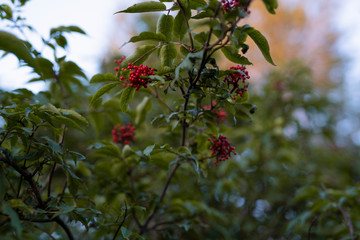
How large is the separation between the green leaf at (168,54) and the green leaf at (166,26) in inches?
1.7

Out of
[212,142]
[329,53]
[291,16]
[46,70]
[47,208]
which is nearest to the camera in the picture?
[47,208]

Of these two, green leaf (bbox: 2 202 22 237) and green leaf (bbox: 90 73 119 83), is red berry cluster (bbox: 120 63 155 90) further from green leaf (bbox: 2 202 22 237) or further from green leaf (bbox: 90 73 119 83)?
green leaf (bbox: 2 202 22 237)

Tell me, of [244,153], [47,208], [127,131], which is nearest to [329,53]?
[244,153]

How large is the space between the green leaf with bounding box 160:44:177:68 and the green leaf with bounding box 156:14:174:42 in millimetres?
43

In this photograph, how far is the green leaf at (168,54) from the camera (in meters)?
1.26

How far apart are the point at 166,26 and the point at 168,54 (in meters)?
0.13

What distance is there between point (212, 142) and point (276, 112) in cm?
211

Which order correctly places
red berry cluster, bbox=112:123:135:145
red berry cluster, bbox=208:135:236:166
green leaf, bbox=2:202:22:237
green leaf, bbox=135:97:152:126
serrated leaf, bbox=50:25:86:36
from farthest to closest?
red berry cluster, bbox=112:123:135:145
green leaf, bbox=135:97:152:126
serrated leaf, bbox=50:25:86:36
red berry cluster, bbox=208:135:236:166
green leaf, bbox=2:202:22:237

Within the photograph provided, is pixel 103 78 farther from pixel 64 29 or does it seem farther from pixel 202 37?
pixel 64 29

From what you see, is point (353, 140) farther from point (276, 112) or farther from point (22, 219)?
point (22, 219)

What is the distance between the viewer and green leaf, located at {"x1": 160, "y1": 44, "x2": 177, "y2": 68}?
1259 mm

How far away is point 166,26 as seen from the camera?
127cm

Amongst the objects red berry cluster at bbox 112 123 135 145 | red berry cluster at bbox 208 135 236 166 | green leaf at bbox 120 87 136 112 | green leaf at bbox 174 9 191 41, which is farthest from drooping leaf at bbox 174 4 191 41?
red berry cluster at bbox 112 123 135 145

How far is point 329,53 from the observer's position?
12.5 metres
